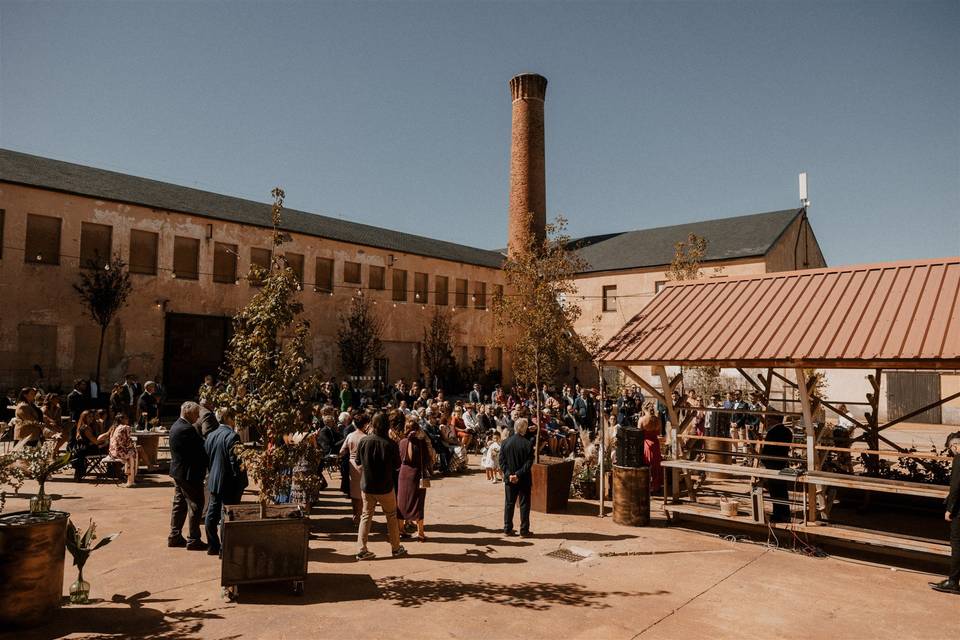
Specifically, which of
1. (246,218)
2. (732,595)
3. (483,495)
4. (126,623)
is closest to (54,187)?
(246,218)

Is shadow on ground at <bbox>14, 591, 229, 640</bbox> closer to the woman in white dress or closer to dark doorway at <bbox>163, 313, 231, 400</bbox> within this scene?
the woman in white dress

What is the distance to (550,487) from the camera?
10.6 metres

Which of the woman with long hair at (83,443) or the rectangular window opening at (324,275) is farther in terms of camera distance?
the rectangular window opening at (324,275)

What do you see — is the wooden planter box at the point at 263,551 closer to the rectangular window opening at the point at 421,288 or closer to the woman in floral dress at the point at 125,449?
the woman in floral dress at the point at 125,449

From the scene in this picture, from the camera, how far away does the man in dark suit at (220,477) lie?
7.48 meters

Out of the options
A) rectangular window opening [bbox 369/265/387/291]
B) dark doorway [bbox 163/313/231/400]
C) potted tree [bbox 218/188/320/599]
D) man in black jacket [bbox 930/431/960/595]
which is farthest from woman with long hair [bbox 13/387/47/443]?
rectangular window opening [bbox 369/265/387/291]

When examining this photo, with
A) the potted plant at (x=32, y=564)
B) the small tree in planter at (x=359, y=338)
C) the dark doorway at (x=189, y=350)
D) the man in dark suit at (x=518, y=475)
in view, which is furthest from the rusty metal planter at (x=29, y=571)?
the small tree in planter at (x=359, y=338)

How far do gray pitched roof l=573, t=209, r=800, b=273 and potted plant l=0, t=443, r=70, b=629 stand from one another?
2998cm

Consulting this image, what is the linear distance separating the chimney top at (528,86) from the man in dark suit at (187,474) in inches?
Result: 1199

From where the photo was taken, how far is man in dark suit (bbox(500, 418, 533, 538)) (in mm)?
8914

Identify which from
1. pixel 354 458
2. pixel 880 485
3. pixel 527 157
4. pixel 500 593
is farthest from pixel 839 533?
pixel 527 157

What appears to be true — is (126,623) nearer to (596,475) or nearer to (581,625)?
(581,625)

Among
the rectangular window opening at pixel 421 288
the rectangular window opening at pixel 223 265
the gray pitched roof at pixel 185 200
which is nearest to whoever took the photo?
the gray pitched roof at pixel 185 200

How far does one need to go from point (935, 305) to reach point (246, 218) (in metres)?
25.6
